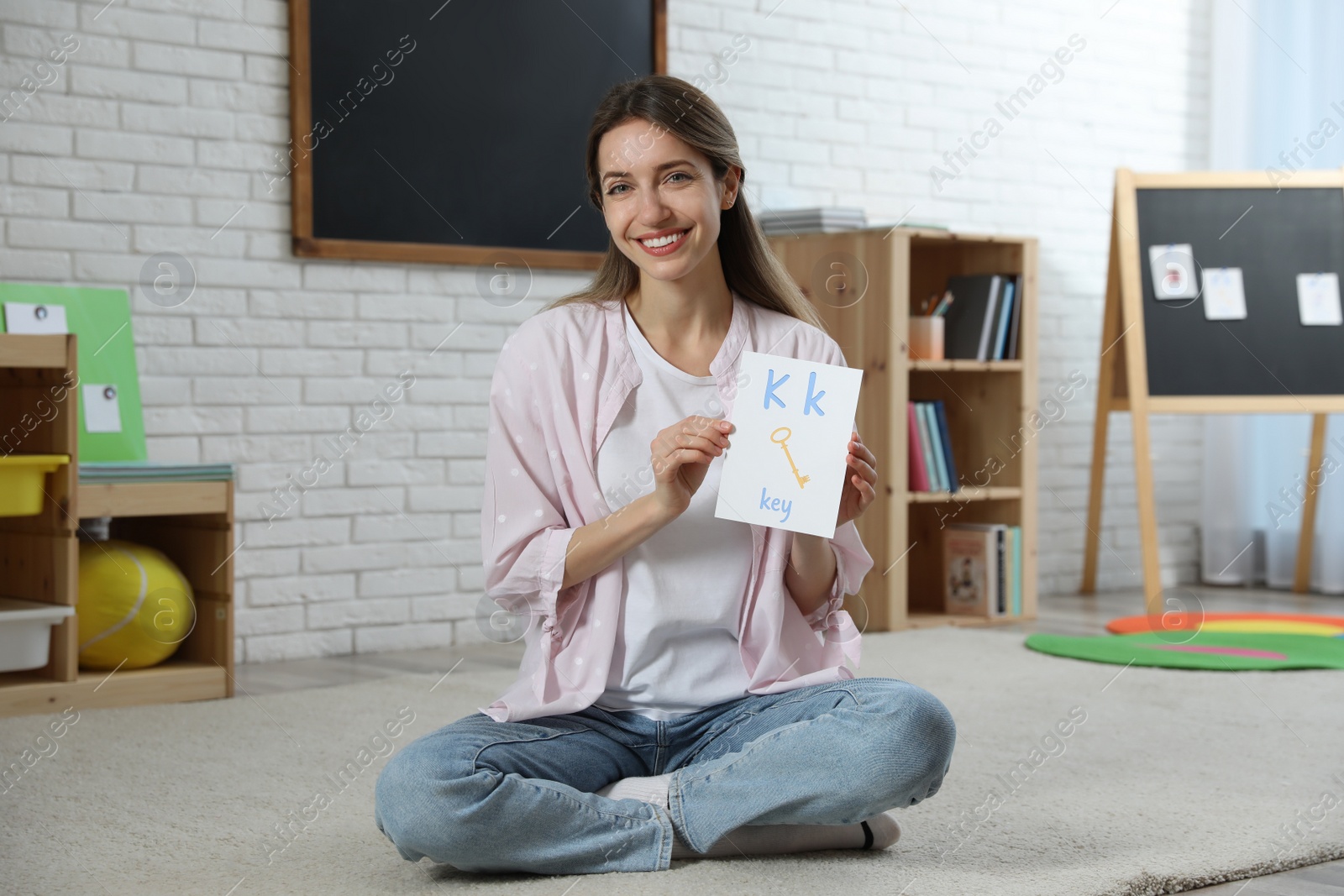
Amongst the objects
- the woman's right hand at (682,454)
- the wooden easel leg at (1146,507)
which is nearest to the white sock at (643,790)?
the woman's right hand at (682,454)

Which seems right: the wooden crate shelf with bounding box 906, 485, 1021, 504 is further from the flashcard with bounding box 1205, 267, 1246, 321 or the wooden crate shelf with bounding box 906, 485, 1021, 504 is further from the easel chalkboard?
the flashcard with bounding box 1205, 267, 1246, 321

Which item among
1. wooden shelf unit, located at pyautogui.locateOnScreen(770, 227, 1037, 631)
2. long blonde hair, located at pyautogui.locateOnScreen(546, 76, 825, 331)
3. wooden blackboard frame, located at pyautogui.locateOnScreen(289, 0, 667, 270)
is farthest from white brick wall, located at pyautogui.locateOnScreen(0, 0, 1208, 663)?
long blonde hair, located at pyautogui.locateOnScreen(546, 76, 825, 331)

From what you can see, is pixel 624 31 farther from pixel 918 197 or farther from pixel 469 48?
pixel 918 197

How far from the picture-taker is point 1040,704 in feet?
9.09

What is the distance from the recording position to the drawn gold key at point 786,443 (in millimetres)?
1570

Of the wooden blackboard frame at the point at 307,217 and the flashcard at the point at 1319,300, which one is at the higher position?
the wooden blackboard frame at the point at 307,217

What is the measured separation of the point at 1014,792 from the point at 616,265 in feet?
3.17

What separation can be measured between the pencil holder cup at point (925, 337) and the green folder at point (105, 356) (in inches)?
80.0

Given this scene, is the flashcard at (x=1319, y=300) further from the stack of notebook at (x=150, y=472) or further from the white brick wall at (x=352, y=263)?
the stack of notebook at (x=150, y=472)

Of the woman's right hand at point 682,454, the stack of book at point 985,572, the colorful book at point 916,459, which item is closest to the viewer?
the woman's right hand at point 682,454

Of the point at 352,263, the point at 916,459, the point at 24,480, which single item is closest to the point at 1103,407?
the point at 916,459

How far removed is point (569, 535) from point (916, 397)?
2732 mm

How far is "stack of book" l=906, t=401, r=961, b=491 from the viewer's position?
3.96 m

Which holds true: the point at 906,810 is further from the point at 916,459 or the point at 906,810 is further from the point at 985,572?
the point at 985,572
